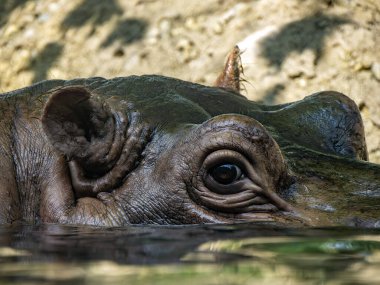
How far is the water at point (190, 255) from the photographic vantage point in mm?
2109

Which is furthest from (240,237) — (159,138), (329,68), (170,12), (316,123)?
(170,12)

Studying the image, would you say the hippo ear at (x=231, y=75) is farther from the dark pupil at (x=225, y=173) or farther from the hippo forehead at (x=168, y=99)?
the dark pupil at (x=225, y=173)

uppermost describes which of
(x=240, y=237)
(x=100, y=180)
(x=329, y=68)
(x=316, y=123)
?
(x=329, y=68)

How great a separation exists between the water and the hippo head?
0.79 ft

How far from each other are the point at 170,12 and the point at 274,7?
1282 millimetres

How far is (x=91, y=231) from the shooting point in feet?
11.6

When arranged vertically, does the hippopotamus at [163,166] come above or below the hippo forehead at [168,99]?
below

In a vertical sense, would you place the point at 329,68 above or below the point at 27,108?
above

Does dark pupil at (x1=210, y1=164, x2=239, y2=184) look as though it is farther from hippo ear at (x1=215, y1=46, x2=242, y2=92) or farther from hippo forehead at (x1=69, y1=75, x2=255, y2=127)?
hippo ear at (x1=215, y1=46, x2=242, y2=92)

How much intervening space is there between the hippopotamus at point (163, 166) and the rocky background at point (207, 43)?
432cm

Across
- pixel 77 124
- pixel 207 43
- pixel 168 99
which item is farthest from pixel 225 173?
pixel 207 43

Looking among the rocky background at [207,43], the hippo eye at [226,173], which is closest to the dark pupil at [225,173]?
the hippo eye at [226,173]

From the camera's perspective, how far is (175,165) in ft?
12.5

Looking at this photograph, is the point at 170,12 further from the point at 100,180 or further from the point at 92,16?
the point at 100,180
